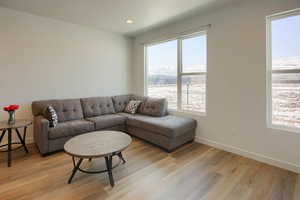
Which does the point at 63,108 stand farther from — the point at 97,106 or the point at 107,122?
the point at 107,122

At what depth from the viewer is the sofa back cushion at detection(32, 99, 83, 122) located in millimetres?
2945

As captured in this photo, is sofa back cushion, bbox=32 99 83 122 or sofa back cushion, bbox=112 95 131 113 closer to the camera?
sofa back cushion, bbox=32 99 83 122

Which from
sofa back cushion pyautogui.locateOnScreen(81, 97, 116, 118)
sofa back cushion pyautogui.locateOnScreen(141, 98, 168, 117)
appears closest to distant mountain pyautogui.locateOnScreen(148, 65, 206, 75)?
sofa back cushion pyautogui.locateOnScreen(141, 98, 168, 117)

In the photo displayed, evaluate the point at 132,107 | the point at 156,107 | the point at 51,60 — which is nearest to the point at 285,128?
the point at 156,107

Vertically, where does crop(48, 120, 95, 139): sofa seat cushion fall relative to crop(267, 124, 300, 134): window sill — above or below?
below

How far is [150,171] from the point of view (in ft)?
7.13

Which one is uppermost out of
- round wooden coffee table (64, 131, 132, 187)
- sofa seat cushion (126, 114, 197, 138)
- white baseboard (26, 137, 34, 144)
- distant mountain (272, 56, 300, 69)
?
distant mountain (272, 56, 300, 69)

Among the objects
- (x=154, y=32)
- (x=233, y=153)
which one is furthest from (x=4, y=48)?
(x=233, y=153)

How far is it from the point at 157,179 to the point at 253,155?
5.36 feet

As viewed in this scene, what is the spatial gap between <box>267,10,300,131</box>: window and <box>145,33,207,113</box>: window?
3.49 ft

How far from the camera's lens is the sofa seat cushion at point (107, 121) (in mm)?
3153

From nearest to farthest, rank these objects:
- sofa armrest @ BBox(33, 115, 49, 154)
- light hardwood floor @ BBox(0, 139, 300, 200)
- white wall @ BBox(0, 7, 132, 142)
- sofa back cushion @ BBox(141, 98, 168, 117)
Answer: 1. light hardwood floor @ BBox(0, 139, 300, 200)
2. sofa armrest @ BBox(33, 115, 49, 154)
3. white wall @ BBox(0, 7, 132, 142)
4. sofa back cushion @ BBox(141, 98, 168, 117)

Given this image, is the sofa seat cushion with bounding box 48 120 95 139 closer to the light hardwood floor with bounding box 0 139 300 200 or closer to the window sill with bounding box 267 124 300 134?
the light hardwood floor with bounding box 0 139 300 200

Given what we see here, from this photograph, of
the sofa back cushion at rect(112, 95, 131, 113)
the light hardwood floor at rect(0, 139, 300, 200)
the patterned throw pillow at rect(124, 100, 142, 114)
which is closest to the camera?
the light hardwood floor at rect(0, 139, 300, 200)
